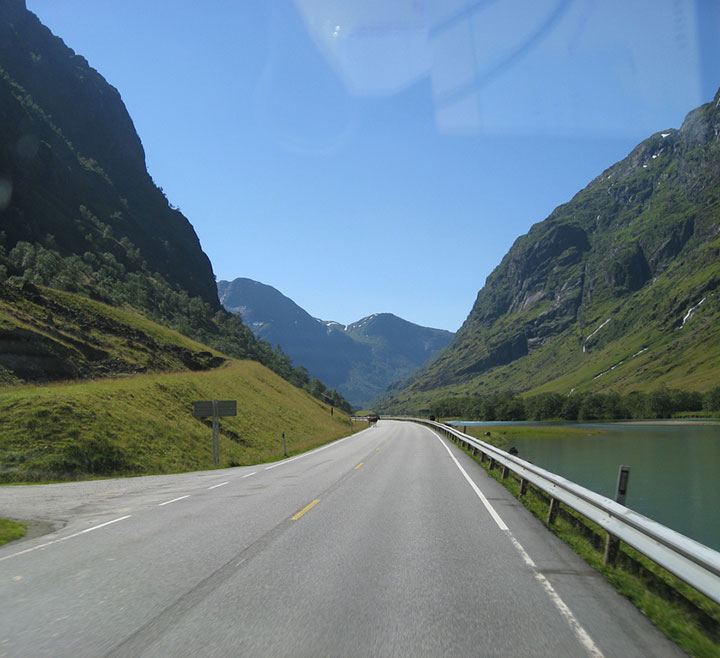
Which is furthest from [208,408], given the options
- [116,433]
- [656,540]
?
[656,540]

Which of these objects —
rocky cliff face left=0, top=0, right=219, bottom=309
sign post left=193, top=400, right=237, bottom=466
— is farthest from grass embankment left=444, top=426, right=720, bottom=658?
rocky cliff face left=0, top=0, right=219, bottom=309

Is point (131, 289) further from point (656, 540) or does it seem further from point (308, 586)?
point (656, 540)

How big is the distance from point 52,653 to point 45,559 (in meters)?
3.67

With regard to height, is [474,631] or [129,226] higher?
[129,226]

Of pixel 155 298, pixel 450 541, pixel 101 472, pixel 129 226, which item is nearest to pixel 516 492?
pixel 450 541

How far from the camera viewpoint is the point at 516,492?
13906 millimetres

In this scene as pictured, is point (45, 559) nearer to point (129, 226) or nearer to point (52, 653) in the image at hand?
point (52, 653)

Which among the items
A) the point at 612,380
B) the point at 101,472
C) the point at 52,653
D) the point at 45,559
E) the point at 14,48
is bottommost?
the point at 101,472

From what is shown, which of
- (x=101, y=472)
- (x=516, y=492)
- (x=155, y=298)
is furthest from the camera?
(x=155, y=298)

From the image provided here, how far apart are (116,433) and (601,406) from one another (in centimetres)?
12064

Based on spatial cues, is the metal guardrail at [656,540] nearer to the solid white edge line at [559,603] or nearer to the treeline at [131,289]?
the solid white edge line at [559,603]

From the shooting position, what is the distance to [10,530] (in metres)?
9.40

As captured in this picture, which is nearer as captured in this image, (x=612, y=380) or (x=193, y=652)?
(x=193, y=652)

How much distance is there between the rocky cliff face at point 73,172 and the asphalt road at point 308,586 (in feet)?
342
